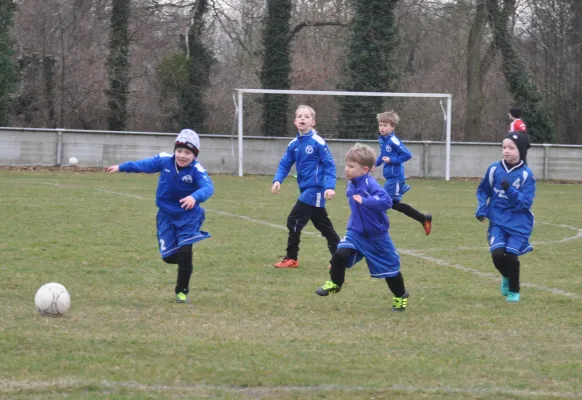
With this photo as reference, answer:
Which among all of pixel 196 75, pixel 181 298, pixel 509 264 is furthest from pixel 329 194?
pixel 196 75

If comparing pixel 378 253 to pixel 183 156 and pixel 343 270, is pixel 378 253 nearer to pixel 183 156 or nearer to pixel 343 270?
pixel 343 270

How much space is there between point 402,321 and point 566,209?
12.3 m

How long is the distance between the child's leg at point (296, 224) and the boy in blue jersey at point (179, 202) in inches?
93.6

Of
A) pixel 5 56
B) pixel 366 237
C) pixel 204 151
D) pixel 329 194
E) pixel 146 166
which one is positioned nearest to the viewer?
pixel 366 237

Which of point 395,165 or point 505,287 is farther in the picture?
point 395,165

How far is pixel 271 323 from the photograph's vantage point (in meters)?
6.63

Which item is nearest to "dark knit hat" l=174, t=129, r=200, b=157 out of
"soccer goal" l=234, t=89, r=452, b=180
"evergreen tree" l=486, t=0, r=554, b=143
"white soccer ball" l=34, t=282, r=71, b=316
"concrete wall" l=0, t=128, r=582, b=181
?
"white soccer ball" l=34, t=282, r=71, b=316

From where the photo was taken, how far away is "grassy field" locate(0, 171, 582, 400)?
492 cm

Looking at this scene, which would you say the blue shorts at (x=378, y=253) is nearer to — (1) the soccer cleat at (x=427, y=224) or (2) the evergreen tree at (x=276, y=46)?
(1) the soccer cleat at (x=427, y=224)

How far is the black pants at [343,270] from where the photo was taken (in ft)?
23.7

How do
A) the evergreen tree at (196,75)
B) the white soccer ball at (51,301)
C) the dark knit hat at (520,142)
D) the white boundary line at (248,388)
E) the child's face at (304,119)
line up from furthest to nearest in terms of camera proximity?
the evergreen tree at (196,75) < the child's face at (304,119) < the dark knit hat at (520,142) < the white soccer ball at (51,301) < the white boundary line at (248,388)

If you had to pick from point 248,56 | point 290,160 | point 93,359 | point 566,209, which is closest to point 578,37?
point 248,56

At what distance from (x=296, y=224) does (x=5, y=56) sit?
21823 mm

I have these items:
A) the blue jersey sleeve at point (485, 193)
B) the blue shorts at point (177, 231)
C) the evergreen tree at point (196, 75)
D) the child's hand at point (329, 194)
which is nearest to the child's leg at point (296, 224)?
the child's hand at point (329, 194)
